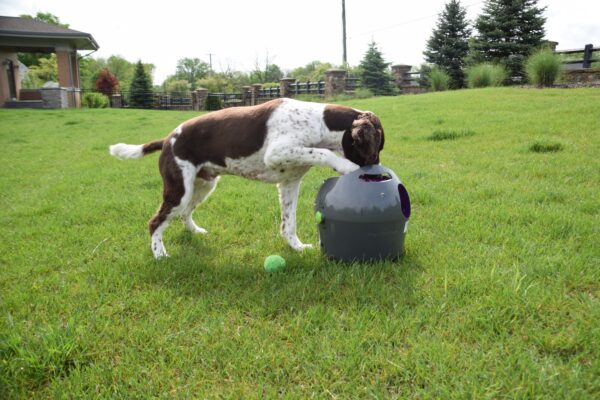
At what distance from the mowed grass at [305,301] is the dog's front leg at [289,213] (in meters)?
0.13

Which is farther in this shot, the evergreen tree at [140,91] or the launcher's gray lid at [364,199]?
the evergreen tree at [140,91]

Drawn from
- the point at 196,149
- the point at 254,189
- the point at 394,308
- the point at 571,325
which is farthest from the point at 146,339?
the point at 254,189

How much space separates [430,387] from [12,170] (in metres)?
8.93

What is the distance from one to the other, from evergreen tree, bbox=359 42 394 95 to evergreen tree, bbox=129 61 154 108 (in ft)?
58.0

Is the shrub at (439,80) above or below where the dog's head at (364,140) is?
above

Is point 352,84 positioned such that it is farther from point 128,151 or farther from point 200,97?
point 128,151

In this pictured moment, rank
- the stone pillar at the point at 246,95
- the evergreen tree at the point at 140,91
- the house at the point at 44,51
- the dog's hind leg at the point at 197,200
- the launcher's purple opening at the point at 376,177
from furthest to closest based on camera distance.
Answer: the evergreen tree at the point at 140,91 < the stone pillar at the point at 246,95 < the house at the point at 44,51 < the dog's hind leg at the point at 197,200 < the launcher's purple opening at the point at 376,177

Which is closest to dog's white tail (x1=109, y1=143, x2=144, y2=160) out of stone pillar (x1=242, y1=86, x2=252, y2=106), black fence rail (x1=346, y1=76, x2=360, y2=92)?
black fence rail (x1=346, y1=76, x2=360, y2=92)

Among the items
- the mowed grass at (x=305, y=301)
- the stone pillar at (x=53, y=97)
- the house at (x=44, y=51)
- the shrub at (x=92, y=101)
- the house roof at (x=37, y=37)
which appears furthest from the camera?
the shrub at (x=92, y=101)

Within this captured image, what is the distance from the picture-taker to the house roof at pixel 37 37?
998 inches

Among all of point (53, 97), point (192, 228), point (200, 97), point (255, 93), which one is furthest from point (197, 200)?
point (200, 97)

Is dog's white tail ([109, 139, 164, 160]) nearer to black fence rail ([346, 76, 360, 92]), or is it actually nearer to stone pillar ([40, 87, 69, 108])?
black fence rail ([346, 76, 360, 92])

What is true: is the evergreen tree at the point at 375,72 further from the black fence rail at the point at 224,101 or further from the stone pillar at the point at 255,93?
the black fence rail at the point at 224,101

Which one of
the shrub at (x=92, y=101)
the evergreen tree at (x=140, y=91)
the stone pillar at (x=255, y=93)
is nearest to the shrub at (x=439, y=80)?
the stone pillar at (x=255, y=93)
